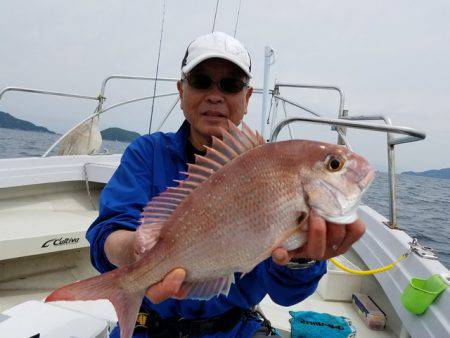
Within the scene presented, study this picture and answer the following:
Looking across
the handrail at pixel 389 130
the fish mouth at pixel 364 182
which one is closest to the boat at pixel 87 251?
the handrail at pixel 389 130

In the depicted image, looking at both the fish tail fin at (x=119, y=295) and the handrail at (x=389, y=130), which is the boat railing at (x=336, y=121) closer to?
the handrail at (x=389, y=130)

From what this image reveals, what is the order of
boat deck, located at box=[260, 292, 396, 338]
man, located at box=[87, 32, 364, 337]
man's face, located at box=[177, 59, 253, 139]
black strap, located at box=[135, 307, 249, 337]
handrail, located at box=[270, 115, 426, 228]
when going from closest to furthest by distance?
1. man, located at box=[87, 32, 364, 337]
2. black strap, located at box=[135, 307, 249, 337]
3. man's face, located at box=[177, 59, 253, 139]
4. handrail, located at box=[270, 115, 426, 228]
5. boat deck, located at box=[260, 292, 396, 338]

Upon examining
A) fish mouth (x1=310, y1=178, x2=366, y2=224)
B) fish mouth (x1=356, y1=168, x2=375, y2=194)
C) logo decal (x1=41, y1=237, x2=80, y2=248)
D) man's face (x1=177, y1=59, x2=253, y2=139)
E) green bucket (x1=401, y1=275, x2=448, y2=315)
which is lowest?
logo decal (x1=41, y1=237, x2=80, y2=248)

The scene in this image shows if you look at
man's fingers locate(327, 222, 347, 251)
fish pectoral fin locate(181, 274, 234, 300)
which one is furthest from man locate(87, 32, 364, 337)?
fish pectoral fin locate(181, 274, 234, 300)

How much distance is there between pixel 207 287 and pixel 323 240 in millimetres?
515

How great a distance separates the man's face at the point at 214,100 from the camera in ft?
7.76

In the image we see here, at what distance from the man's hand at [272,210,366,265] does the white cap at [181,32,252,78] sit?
1.13m

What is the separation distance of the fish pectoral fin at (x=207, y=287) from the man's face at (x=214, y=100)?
103 cm

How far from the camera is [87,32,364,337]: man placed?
2.05 metres

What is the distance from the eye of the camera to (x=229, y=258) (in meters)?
1.58

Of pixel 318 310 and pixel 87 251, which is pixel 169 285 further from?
pixel 87 251

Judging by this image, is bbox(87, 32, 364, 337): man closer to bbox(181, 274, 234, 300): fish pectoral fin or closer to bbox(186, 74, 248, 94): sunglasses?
bbox(186, 74, 248, 94): sunglasses

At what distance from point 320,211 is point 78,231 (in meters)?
3.45

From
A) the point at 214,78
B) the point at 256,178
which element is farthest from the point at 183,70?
the point at 256,178
